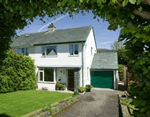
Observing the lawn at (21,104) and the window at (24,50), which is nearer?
the lawn at (21,104)

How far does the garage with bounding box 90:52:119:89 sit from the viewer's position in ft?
55.3

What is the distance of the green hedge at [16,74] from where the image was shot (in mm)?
13523

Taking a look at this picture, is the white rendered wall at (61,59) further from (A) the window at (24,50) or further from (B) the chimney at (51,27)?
(B) the chimney at (51,27)

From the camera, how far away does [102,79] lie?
17.7 metres

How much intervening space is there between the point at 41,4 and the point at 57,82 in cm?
1396

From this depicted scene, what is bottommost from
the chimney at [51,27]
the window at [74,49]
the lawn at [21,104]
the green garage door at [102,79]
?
the lawn at [21,104]

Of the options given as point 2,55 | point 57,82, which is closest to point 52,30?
point 57,82

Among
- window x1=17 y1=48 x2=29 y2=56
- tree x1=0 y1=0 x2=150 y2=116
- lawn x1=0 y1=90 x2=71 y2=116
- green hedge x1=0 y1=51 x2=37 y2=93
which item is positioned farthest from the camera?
window x1=17 y1=48 x2=29 y2=56

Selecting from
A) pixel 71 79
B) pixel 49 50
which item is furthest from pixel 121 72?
pixel 49 50

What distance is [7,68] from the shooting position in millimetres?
14055

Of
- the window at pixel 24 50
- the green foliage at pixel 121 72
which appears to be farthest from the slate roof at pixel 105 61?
the window at pixel 24 50

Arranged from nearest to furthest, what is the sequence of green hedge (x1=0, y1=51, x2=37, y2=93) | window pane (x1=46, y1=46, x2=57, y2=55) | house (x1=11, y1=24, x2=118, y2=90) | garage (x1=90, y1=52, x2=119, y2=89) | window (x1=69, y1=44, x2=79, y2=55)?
green hedge (x1=0, y1=51, x2=37, y2=93)
house (x1=11, y1=24, x2=118, y2=90)
window (x1=69, y1=44, x2=79, y2=55)
garage (x1=90, y1=52, x2=119, y2=89)
window pane (x1=46, y1=46, x2=57, y2=55)

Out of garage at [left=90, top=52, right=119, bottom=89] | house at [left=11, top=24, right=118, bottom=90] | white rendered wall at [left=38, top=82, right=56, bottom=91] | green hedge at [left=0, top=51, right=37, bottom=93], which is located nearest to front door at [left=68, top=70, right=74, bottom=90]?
house at [left=11, top=24, right=118, bottom=90]

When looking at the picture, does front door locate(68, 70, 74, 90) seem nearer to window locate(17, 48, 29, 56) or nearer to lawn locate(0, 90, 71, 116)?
lawn locate(0, 90, 71, 116)
